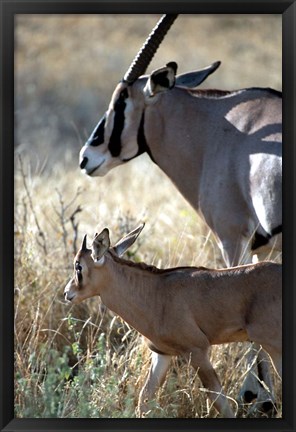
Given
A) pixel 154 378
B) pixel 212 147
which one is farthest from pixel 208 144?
pixel 154 378

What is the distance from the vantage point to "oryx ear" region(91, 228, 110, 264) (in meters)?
6.05

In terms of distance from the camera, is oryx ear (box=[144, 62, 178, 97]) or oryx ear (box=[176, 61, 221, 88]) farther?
oryx ear (box=[176, 61, 221, 88])

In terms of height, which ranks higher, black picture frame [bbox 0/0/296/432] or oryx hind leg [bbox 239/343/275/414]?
black picture frame [bbox 0/0/296/432]

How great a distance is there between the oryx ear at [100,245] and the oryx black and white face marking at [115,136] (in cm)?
148

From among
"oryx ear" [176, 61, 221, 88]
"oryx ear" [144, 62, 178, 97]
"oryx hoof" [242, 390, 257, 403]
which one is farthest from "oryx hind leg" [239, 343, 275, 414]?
"oryx ear" [176, 61, 221, 88]

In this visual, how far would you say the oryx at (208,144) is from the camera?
22.8ft

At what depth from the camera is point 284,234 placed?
562 cm

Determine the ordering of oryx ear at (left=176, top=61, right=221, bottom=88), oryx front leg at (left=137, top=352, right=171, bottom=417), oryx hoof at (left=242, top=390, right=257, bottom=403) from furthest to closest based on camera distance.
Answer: oryx ear at (left=176, top=61, right=221, bottom=88) < oryx hoof at (left=242, top=390, right=257, bottom=403) < oryx front leg at (left=137, top=352, right=171, bottom=417)

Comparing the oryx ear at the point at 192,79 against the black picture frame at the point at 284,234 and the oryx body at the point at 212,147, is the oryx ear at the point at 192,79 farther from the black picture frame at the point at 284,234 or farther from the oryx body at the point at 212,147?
the black picture frame at the point at 284,234

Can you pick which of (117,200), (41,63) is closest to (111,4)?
(117,200)

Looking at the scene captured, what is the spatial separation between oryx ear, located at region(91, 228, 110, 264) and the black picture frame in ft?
1.92

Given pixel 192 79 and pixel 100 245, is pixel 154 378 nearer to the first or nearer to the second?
pixel 100 245

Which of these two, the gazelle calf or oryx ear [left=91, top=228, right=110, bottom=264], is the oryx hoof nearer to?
the gazelle calf

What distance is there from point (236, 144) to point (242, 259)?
0.75 metres
